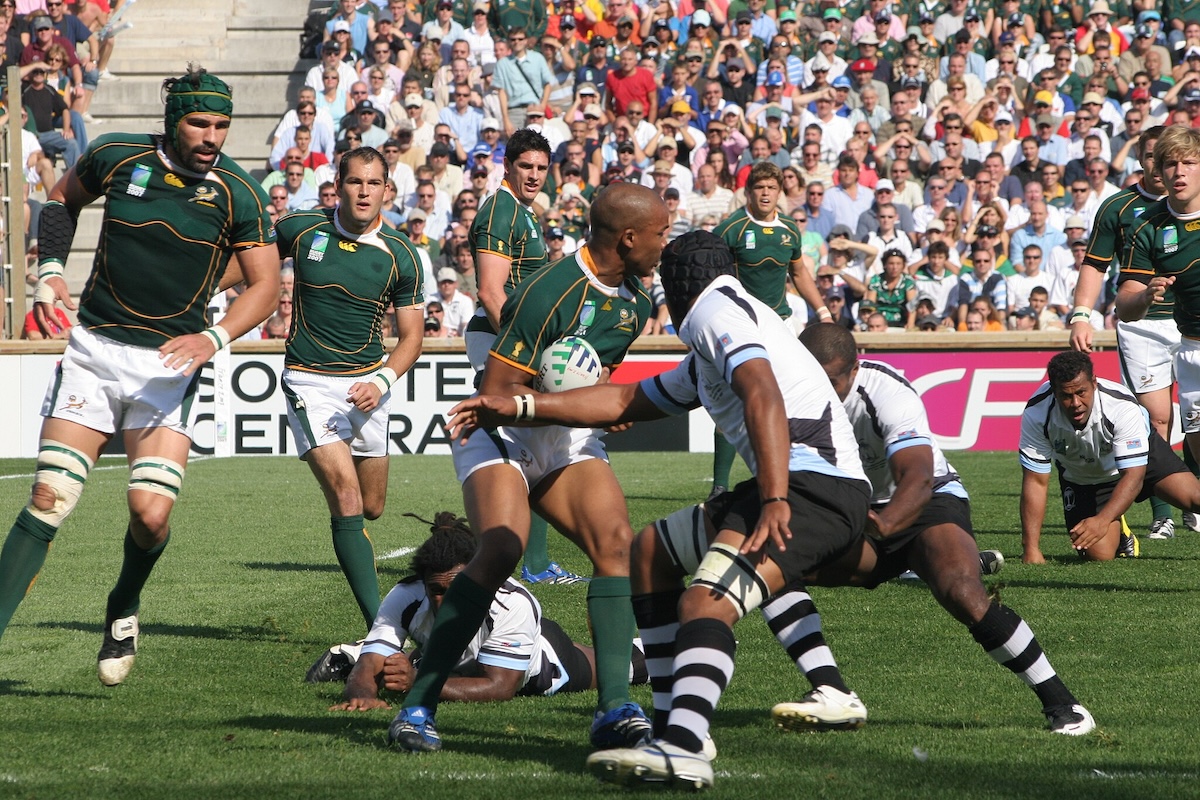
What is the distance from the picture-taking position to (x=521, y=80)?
23.8 metres

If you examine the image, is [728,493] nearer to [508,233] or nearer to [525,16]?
[508,233]

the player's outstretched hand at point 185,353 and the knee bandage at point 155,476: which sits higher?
the player's outstretched hand at point 185,353

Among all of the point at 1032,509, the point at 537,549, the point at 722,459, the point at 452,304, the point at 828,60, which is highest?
the point at 828,60

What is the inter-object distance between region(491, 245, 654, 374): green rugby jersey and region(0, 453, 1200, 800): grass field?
1.46 meters

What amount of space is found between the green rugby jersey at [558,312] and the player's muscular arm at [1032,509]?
488 centimetres

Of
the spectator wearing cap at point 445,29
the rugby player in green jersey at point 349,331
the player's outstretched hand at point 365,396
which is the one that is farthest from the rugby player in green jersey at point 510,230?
the spectator wearing cap at point 445,29

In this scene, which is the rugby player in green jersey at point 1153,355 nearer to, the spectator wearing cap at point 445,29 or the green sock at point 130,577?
the green sock at point 130,577

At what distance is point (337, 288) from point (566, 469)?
2509 millimetres

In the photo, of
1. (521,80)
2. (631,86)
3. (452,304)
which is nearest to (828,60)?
(631,86)

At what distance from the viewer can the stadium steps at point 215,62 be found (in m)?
26.7

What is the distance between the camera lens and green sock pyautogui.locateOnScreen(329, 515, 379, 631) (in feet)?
24.4

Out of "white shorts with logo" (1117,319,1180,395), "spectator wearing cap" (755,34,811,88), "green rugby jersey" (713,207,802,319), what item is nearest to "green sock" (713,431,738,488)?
"green rugby jersey" (713,207,802,319)

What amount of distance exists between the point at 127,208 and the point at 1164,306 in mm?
7801

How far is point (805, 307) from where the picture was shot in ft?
64.8
